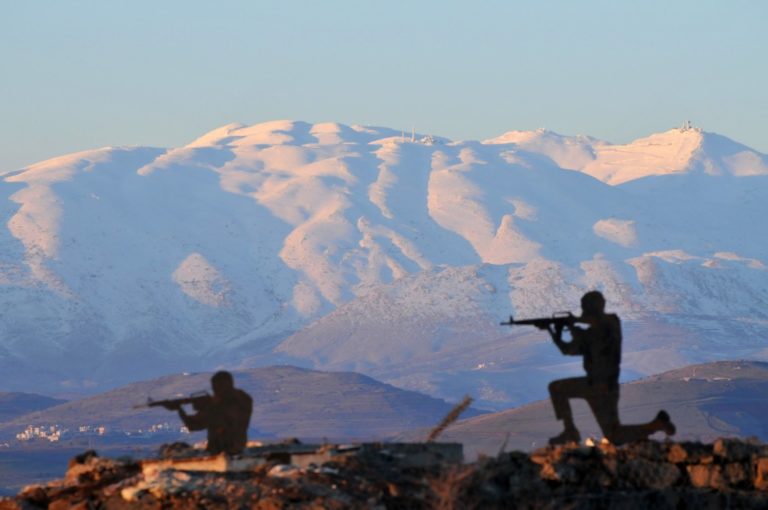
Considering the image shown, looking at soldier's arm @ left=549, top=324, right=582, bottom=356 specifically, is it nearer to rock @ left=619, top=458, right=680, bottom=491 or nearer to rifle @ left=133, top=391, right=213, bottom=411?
rock @ left=619, top=458, right=680, bottom=491

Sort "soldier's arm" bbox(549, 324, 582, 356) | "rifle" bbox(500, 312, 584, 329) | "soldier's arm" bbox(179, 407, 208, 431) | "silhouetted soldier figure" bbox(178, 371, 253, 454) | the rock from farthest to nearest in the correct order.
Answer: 1. "rifle" bbox(500, 312, 584, 329)
2. "soldier's arm" bbox(549, 324, 582, 356)
3. "soldier's arm" bbox(179, 407, 208, 431)
4. "silhouetted soldier figure" bbox(178, 371, 253, 454)
5. the rock

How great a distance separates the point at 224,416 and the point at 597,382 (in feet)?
12.4

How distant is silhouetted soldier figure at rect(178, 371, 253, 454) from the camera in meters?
25.1

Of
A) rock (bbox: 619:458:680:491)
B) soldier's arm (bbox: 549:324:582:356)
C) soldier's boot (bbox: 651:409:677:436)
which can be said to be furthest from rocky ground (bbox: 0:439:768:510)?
soldier's arm (bbox: 549:324:582:356)

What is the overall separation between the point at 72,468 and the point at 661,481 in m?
5.73

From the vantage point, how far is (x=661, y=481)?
2358 cm

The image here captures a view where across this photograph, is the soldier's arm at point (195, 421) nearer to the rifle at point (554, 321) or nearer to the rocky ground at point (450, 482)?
the rocky ground at point (450, 482)

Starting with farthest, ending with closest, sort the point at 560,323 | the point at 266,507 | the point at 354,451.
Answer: the point at 560,323 → the point at 354,451 → the point at 266,507

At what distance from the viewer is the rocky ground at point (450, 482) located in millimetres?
21500

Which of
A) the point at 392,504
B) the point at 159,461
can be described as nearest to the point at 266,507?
the point at 392,504

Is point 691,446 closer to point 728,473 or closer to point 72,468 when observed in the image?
point 728,473

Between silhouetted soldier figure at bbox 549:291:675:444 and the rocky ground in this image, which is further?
silhouetted soldier figure at bbox 549:291:675:444

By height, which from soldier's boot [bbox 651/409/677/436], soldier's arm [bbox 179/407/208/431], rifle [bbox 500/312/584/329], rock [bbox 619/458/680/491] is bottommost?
rock [bbox 619/458/680/491]

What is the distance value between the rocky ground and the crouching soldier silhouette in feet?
3.60
